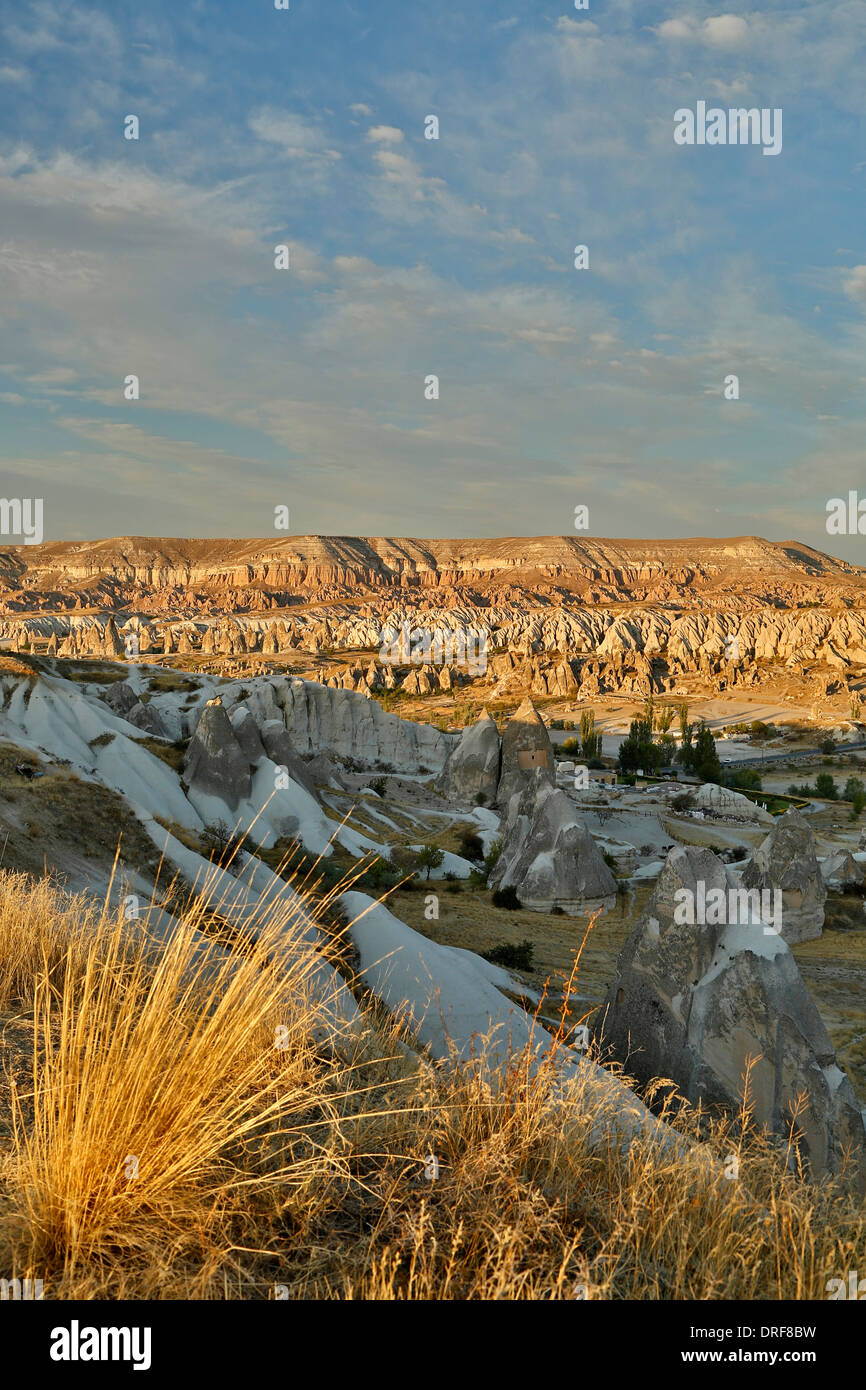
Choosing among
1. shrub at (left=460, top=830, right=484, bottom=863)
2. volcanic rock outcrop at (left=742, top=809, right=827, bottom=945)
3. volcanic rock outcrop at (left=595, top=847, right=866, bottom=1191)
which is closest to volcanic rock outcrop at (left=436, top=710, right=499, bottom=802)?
shrub at (left=460, top=830, right=484, bottom=863)

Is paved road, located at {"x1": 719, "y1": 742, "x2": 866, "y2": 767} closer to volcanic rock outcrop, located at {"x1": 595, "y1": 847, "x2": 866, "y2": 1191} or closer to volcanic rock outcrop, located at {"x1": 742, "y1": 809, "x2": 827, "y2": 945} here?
volcanic rock outcrop, located at {"x1": 742, "y1": 809, "x2": 827, "y2": 945}

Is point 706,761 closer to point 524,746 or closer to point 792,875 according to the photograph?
point 524,746

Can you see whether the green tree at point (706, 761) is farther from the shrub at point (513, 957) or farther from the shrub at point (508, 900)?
the shrub at point (513, 957)

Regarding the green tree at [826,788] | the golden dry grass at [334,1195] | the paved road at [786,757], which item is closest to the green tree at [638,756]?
the paved road at [786,757]

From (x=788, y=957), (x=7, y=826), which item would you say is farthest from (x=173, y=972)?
(x=7, y=826)

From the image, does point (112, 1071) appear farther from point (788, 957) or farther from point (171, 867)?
point (171, 867)

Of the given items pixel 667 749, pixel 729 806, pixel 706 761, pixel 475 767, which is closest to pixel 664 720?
pixel 667 749
